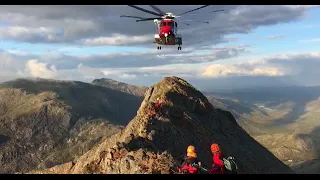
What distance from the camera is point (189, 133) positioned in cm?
7869

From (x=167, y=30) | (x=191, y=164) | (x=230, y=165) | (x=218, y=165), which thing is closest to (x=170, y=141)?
(x=167, y=30)

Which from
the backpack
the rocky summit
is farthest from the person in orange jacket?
the rocky summit

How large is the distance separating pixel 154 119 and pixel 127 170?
28.4 metres

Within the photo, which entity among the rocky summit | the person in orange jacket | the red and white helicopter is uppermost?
the red and white helicopter

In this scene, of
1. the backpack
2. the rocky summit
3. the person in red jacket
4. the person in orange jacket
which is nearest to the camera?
the backpack

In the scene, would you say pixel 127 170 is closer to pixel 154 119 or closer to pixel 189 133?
pixel 154 119

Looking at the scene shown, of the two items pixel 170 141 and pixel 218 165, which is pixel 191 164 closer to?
pixel 218 165

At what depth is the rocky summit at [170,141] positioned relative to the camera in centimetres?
4889

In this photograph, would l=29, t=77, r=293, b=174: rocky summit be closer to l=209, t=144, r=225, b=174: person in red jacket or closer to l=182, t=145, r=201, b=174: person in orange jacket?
l=182, t=145, r=201, b=174: person in orange jacket

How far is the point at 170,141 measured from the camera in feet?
228

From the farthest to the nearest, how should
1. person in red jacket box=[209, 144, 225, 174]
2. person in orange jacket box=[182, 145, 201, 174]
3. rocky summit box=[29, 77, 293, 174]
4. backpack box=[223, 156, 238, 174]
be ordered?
1. rocky summit box=[29, 77, 293, 174]
2. person in orange jacket box=[182, 145, 201, 174]
3. person in red jacket box=[209, 144, 225, 174]
4. backpack box=[223, 156, 238, 174]

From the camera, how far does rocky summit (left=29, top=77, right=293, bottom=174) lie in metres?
48.9
